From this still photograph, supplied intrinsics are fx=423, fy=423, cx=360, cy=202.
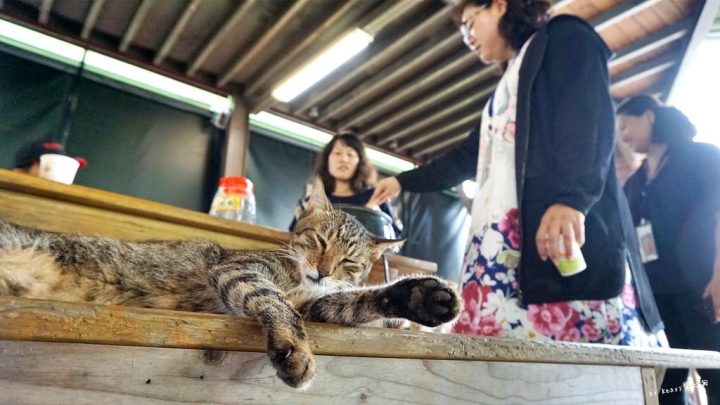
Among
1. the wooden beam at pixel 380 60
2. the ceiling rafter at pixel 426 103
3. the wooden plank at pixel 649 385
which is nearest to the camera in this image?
the wooden plank at pixel 649 385

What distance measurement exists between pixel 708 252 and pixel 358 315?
5.02ft

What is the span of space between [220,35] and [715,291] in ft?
10.3

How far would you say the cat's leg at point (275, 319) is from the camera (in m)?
0.55

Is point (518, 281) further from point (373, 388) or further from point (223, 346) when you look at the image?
point (223, 346)

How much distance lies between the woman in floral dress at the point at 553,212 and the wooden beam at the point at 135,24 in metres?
2.49

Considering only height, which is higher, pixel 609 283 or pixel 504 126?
pixel 504 126

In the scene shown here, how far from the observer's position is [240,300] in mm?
779

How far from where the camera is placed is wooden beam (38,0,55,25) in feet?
9.01

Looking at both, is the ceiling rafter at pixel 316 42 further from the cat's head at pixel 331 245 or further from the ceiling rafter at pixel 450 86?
the cat's head at pixel 331 245

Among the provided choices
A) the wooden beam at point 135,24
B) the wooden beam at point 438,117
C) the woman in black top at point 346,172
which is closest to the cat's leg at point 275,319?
the woman in black top at point 346,172

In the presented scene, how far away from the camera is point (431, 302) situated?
69 cm

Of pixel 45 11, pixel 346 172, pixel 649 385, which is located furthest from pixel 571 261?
pixel 45 11

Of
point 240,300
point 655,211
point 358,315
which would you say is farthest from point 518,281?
point 655,211

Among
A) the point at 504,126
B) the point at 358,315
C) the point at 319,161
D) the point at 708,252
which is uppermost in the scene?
the point at 319,161
